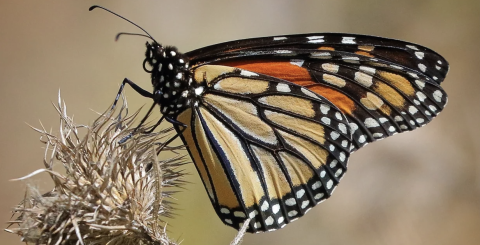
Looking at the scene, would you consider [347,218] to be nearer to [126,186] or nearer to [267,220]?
[267,220]

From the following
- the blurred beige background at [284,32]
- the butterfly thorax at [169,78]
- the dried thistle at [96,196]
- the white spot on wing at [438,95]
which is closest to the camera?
the dried thistle at [96,196]

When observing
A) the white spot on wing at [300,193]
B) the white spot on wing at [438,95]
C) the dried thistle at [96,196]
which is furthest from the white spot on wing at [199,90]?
the white spot on wing at [438,95]

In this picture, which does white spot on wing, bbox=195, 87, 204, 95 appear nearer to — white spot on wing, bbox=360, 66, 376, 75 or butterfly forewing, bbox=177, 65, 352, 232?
butterfly forewing, bbox=177, 65, 352, 232

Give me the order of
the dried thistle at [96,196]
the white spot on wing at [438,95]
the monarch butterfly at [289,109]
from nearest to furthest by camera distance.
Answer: the dried thistle at [96,196] < the monarch butterfly at [289,109] < the white spot on wing at [438,95]

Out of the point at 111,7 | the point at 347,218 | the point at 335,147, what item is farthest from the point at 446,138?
the point at 111,7

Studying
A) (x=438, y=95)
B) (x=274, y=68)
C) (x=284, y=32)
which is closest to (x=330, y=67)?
(x=274, y=68)

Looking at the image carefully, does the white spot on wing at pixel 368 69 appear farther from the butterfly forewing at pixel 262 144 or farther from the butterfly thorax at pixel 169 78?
the butterfly thorax at pixel 169 78
